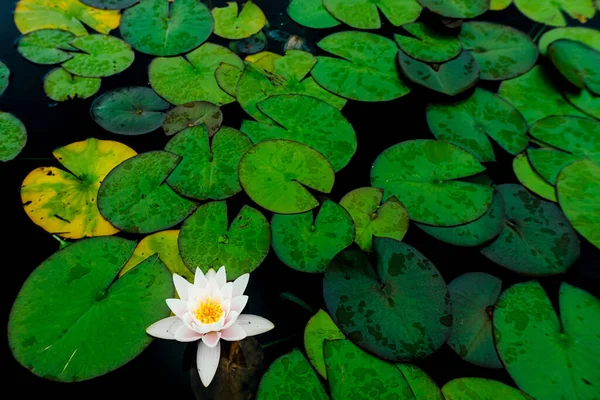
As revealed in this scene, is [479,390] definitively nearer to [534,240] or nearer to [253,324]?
[534,240]

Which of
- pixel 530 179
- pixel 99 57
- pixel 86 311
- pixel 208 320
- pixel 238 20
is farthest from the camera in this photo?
pixel 238 20

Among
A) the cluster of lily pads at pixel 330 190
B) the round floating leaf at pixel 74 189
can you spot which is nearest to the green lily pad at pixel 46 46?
the cluster of lily pads at pixel 330 190

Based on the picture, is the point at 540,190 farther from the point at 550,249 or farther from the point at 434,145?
the point at 434,145

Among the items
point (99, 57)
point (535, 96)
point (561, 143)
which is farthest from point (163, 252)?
point (535, 96)

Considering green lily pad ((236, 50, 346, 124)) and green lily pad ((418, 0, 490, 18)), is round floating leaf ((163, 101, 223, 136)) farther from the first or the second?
green lily pad ((418, 0, 490, 18))

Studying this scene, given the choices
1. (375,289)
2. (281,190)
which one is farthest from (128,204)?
(375,289)

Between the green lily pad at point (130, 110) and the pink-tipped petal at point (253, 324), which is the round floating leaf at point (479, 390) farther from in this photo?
the green lily pad at point (130, 110)
